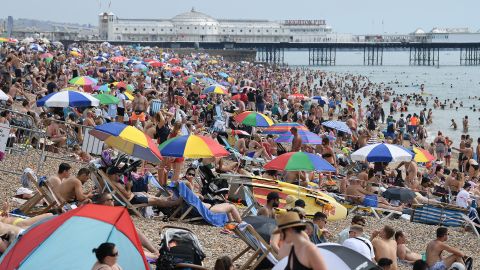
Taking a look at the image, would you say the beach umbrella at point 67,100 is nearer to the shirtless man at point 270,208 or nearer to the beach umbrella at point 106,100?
the beach umbrella at point 106,100

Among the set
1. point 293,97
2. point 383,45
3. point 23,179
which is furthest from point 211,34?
point 23,179

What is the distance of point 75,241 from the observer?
6359mm

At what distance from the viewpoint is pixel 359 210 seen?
12.3 m

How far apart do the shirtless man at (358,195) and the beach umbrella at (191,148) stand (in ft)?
7.11

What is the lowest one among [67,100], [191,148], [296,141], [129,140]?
[296,141]

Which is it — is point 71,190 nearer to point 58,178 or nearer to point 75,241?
point 58,178

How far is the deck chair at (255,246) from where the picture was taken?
7180mm

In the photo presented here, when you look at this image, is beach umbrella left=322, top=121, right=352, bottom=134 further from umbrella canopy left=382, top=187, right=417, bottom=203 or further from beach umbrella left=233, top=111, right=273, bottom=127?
umbrella canopy left=382, top=187, right=417, bottom=203

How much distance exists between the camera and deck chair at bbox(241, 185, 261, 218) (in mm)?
9798

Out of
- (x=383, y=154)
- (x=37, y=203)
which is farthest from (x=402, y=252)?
(x=383, y=154)

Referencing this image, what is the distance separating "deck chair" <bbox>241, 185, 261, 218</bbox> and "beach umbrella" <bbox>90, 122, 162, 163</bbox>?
3.88 ft

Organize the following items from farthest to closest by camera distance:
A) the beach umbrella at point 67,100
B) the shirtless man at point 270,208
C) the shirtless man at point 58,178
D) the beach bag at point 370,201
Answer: the beach umbrella at point 67,100 → the beach bag at point 370,201 → the shirtless man at point 58,178 → the shirtless man at point 270,208

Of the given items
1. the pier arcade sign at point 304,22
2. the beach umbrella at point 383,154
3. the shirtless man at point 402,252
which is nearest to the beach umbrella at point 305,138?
the beach umbrella at point 383,154

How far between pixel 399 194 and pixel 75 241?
725cm
